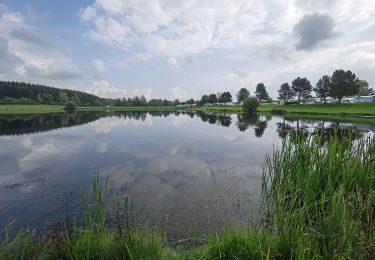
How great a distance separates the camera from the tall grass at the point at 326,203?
542 centimetres

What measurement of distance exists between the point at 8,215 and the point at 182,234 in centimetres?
782

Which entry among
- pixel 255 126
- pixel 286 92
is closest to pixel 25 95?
pixel 286 92

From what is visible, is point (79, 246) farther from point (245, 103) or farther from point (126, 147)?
point (245, 103)

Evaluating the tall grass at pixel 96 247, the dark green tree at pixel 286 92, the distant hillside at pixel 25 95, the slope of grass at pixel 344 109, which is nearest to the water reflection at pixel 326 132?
the tall grass at pixel 96 247

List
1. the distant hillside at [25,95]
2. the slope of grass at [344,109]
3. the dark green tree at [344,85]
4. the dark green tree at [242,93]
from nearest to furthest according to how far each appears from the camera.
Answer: the slope of grass at [344,109] < the dark green tree at [344,85] < the distant hillside at [25,95] < the dark green tree at [242,93]

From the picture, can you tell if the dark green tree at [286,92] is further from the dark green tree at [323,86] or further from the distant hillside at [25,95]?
the distant hillside at [25,95]

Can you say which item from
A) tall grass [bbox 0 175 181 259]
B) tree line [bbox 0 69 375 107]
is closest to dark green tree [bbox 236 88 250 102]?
tree line [bbox 0 69 375 107]

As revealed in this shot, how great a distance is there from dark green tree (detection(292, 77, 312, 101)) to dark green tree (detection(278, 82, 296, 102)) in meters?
4.02

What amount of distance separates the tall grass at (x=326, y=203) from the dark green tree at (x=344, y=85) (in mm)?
101703

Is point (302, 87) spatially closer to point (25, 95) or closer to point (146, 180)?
point (146, 180)

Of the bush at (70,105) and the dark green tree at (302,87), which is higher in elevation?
the dark green tree at (302,87)

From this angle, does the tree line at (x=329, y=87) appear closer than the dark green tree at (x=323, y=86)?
Yes

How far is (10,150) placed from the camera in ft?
89.2

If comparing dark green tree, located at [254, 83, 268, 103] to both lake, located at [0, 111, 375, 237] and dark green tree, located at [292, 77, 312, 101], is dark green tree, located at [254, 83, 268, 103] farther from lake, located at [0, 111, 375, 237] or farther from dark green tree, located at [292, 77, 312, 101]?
lake, located at [0, 111, 375, 237]
